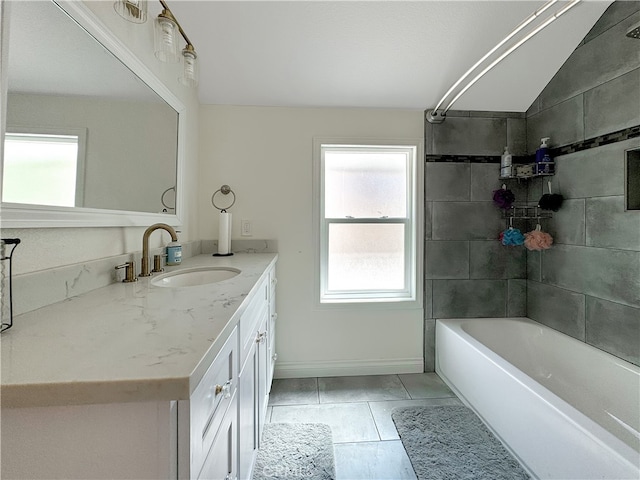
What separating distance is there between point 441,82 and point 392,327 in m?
1.87

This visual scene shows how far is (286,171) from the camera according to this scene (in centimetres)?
219

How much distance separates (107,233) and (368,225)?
1.74 metres

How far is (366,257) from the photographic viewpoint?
236cm

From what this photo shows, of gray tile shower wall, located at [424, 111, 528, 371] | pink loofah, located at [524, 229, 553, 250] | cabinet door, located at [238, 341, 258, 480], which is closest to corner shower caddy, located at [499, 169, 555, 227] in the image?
gray tile shower wall, located at [424, 111, 528, 371]

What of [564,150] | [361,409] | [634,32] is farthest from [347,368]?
[634,32]

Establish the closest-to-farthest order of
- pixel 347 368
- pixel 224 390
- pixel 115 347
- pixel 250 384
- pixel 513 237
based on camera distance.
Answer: pixel 115 347 < pixel 224 390 < pixel 250 384 < pixel 513 237 < pixel 347 368

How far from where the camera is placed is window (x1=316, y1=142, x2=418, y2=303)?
2299 mm

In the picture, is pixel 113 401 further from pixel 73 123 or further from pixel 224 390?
pixel 73 123

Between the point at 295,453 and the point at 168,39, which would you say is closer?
the point at 168,39

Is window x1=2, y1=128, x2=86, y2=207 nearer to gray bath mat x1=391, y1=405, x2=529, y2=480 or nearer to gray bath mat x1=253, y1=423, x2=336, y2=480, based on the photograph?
gray bath mat x1=253, y1=423, x2=336, y2=480

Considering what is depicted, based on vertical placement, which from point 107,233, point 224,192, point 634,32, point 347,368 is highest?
point 634,32

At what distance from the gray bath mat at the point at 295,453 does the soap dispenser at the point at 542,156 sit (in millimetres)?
2280

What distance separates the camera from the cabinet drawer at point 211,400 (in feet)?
1.78

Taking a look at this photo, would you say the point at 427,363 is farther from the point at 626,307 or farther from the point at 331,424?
the point at 626,307
